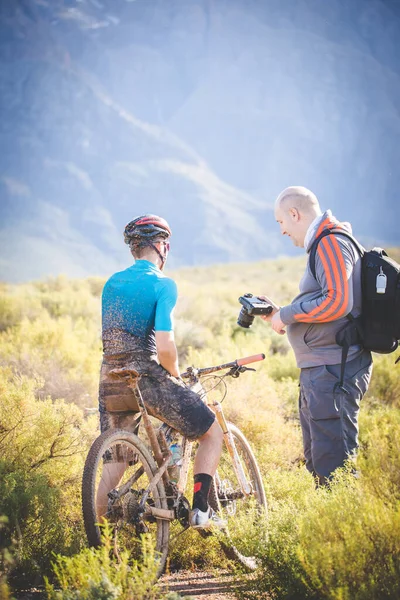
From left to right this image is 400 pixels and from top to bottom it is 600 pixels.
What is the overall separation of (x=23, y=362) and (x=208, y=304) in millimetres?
7681

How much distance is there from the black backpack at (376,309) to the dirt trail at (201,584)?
1500 mm

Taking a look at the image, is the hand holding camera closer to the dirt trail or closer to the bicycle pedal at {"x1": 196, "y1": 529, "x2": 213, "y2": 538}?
the bicycle pedal at {"x1": 196, "y1": 529, "x2": 213, "y2": 538}

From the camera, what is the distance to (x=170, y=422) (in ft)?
11.9

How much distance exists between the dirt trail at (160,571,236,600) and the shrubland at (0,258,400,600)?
16 centimetres

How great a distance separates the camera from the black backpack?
12.7ft

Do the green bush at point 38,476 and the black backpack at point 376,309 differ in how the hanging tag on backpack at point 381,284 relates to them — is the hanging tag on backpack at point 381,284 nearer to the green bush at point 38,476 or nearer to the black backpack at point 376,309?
the black backpack at point 376,309

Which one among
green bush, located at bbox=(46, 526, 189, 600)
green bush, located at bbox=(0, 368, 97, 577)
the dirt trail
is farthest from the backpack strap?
green bush, located at bbox=(0, 368, 97, 577)

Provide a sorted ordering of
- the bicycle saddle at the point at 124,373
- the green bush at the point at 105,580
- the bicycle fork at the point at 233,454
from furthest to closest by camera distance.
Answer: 1. the bicycle fork at the point at 233,454
2. the bicycle saddle at the point at 124,373
3. the green bush at the point at 105,580

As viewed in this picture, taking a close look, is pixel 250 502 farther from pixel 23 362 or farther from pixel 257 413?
pixel 23 362

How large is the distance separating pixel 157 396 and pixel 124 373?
0.95ft

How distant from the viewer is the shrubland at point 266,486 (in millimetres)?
2932

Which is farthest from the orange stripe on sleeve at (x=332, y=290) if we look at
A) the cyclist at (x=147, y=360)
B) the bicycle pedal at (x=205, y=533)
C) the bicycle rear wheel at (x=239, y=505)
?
the bicycle pedal at (x=205, y=533)

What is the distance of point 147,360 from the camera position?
3607 mm

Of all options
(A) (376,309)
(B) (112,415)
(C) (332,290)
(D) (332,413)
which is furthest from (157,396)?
(A) (376,309)
